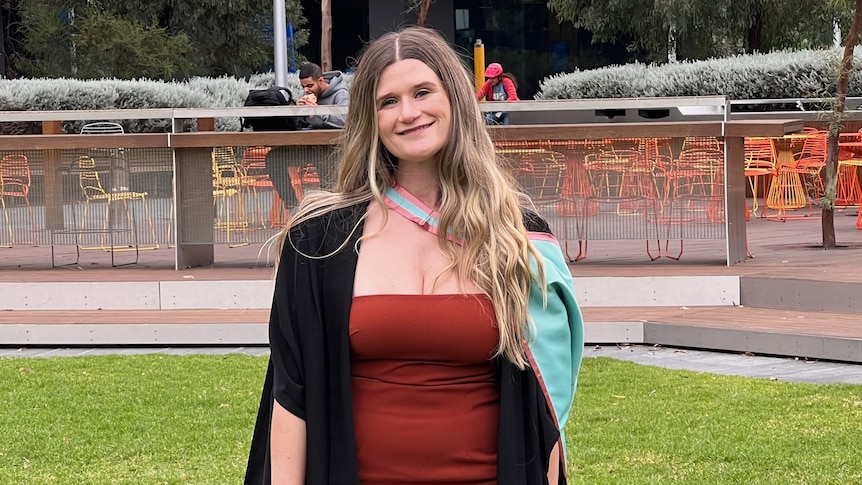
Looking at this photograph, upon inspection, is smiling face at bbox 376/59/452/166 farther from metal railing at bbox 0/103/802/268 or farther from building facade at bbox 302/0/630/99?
building facade at bbox 302/0/630/99

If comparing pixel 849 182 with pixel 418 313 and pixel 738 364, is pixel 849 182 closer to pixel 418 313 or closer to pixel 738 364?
pixel 738 364

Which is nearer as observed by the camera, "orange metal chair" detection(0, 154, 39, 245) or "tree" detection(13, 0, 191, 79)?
"orange metal chair" detection(0, 154, 39, 245)

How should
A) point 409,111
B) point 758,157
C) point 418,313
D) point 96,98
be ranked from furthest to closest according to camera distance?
point 96,98 < point 758,157 < point 409,111 < point 418,313

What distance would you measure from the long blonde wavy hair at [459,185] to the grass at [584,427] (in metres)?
3.11

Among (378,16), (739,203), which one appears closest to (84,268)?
(739,203)

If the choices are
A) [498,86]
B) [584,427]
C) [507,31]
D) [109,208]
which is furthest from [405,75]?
[507,31]

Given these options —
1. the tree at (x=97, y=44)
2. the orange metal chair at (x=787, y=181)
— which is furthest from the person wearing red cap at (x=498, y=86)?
the tree at (x=97, y=44)

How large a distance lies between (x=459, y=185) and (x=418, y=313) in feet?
1.04

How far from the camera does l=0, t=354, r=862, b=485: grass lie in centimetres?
586

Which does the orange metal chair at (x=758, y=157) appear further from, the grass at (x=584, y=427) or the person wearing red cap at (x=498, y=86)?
the grass at (x=584, y=427)

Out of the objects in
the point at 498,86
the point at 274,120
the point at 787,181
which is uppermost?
the point at 498,86

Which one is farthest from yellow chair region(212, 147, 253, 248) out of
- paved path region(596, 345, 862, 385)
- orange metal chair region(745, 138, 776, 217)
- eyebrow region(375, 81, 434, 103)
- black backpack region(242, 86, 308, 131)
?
eyebrow region(375, 81, 434, 103)

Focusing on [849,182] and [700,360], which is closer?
[700,360]

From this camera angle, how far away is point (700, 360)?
28.3 ft
